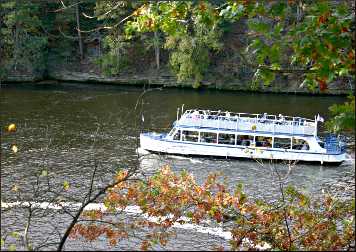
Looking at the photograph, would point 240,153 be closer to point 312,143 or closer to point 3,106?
point 312,143

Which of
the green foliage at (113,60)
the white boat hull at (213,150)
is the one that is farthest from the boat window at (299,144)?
the green foliage at (113,60)

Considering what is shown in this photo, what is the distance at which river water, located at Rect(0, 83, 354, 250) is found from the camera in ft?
99.3

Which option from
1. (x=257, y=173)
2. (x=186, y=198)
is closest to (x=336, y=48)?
(x=186, y=198)

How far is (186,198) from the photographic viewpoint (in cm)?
1451

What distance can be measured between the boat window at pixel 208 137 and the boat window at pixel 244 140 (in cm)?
186

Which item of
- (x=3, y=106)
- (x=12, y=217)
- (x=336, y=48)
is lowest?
(x=12, y=217)

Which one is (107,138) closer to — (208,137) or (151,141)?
(151,141)

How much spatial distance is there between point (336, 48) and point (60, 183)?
25416mm

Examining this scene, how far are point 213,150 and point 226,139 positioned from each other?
254 cm

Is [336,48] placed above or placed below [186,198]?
above

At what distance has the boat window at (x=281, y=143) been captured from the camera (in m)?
41.6

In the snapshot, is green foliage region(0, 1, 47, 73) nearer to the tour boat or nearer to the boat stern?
the boat stern

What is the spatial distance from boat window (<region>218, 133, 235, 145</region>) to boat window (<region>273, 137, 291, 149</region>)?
3438 millimetres

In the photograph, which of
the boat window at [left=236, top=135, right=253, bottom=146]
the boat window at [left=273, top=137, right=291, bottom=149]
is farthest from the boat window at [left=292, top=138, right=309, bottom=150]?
the boat window at [left=236, top=135, right=253, bottom=146]
